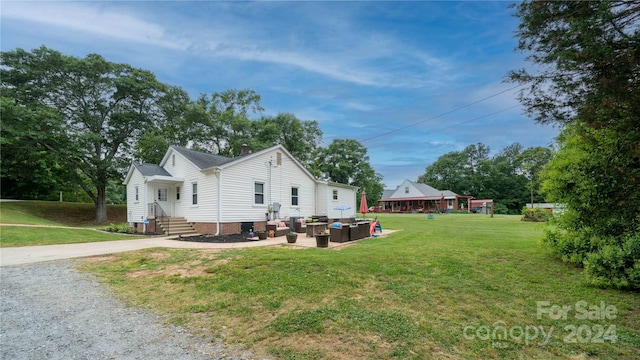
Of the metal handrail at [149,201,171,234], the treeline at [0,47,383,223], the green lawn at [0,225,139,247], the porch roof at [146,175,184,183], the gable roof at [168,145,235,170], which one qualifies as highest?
the treeline at [0,47,383,223]

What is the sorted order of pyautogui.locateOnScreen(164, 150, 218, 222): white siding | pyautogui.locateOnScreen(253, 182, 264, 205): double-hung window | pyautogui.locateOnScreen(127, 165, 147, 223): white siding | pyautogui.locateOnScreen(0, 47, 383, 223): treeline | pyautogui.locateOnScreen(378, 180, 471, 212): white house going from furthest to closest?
pyautogui.locateOnScreen(378, 180, 471, 212): white house < pyautogui.locateOnScreen(0, 47, 383, 223): treeline < pyautogui.locateOnScreen(127, 165, 147, 223): white siding < pyautogui.locateOnScreen(253, 182, 264, 205): double-hung window < pyautogui.locateOnScreen(164, 150, 218, 222): white siding

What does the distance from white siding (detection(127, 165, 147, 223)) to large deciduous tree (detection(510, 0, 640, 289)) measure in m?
17.3

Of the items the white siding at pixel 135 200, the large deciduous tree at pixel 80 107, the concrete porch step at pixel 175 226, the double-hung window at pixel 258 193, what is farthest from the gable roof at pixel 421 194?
the white siding at pixel 135 200

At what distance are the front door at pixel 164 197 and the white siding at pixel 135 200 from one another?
0.68 metres

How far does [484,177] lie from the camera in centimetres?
5862

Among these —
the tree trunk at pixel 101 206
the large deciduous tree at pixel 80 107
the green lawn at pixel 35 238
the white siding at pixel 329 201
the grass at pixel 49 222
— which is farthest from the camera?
the tree trunk at pixel 101 206

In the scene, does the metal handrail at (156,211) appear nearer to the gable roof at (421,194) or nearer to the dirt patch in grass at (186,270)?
the dirt patch in grass at (186,270)

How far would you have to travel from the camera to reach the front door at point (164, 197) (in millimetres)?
16219

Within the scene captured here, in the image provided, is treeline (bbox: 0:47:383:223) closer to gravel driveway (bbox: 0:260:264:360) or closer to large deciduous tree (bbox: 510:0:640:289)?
gravel driveway (bbox: 0:260:264:360)

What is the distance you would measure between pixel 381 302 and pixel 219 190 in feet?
36.7

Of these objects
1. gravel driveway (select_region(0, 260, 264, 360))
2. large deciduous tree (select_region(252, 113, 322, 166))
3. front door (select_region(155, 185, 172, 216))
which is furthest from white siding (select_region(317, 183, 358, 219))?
gravel driveway (select_region(0, 260, 264, 360))

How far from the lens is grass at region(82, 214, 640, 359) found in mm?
3182

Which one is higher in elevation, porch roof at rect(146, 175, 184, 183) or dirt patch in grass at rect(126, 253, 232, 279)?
porch roof at rect(146, 175, 184, 183)

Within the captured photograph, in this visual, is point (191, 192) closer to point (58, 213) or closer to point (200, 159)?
point (200, 159)
